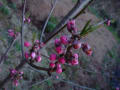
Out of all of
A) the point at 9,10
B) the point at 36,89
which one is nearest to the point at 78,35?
the point at 36,89

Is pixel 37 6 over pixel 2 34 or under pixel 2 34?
over

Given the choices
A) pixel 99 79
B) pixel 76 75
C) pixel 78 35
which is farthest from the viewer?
pixel 99 79

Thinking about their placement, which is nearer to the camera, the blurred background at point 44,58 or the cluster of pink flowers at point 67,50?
the cluster of pink flowers at point 67,50

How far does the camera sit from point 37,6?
3.73m

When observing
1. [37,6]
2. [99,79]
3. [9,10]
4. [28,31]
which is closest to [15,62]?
[28,31]

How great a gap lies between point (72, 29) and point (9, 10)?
3.11 metres

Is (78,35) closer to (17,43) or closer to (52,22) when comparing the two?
(17,43)

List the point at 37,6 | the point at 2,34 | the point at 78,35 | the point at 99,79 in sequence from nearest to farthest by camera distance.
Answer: the point at 78,35 < the point at 2,34 < the point at 37,6 < the point at 99,79

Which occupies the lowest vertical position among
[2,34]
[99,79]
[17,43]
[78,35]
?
[99,79]

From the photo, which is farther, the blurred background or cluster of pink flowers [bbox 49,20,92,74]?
the blurred background

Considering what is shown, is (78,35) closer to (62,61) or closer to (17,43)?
(62,61)

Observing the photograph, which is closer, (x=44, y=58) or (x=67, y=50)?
(x=67, y=50)

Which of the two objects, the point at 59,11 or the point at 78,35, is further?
the point at 59,11

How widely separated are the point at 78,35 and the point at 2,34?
2.59m
